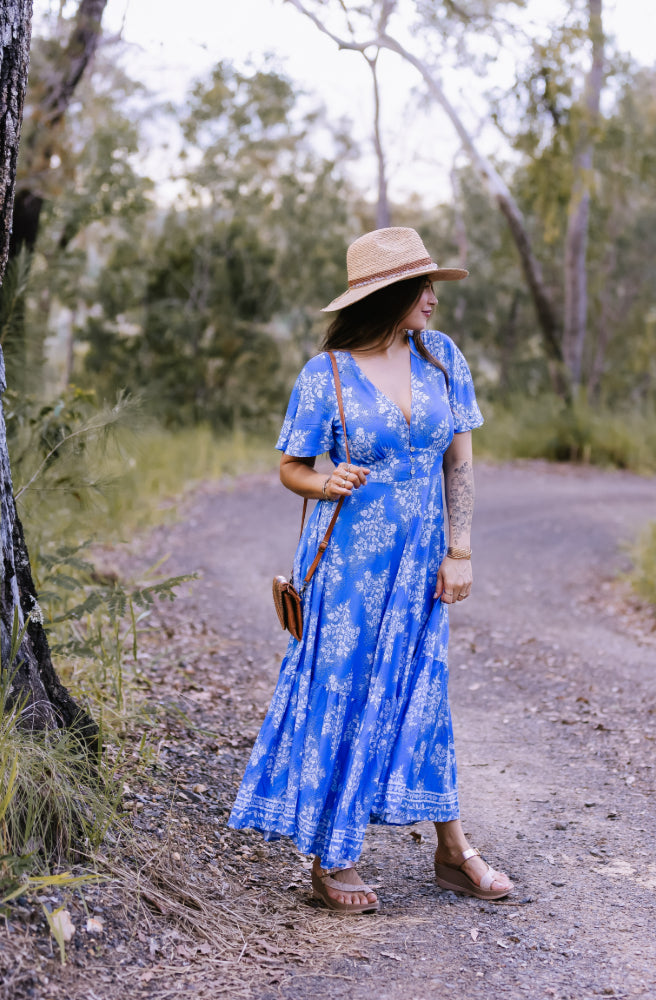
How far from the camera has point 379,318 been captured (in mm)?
2990

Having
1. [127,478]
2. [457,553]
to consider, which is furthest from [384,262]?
[127,478]

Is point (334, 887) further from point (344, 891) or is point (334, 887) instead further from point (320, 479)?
point (320, 479)

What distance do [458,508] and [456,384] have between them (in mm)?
370

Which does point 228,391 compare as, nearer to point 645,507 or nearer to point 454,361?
point 645,507

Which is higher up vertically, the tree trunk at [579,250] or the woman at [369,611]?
the tree trunk at [579,250]

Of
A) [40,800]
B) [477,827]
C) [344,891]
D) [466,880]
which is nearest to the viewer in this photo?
[40,800]

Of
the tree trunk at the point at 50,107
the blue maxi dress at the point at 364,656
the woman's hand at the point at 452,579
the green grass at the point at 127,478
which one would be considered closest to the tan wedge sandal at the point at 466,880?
the blue maxi dress at the point at 364,656

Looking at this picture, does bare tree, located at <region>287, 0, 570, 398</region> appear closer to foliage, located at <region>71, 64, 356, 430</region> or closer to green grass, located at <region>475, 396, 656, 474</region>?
green grass, located at <region>475, 396, 656, 474</region>

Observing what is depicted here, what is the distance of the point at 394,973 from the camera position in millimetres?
2523

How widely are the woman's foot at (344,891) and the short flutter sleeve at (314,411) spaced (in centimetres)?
119

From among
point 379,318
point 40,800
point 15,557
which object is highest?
point 379,318

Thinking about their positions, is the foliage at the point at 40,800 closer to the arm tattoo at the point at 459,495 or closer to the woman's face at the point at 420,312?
the arm tattoo at the point at 459,495

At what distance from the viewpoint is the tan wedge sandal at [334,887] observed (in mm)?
2875

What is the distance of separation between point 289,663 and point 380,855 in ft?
2.88
